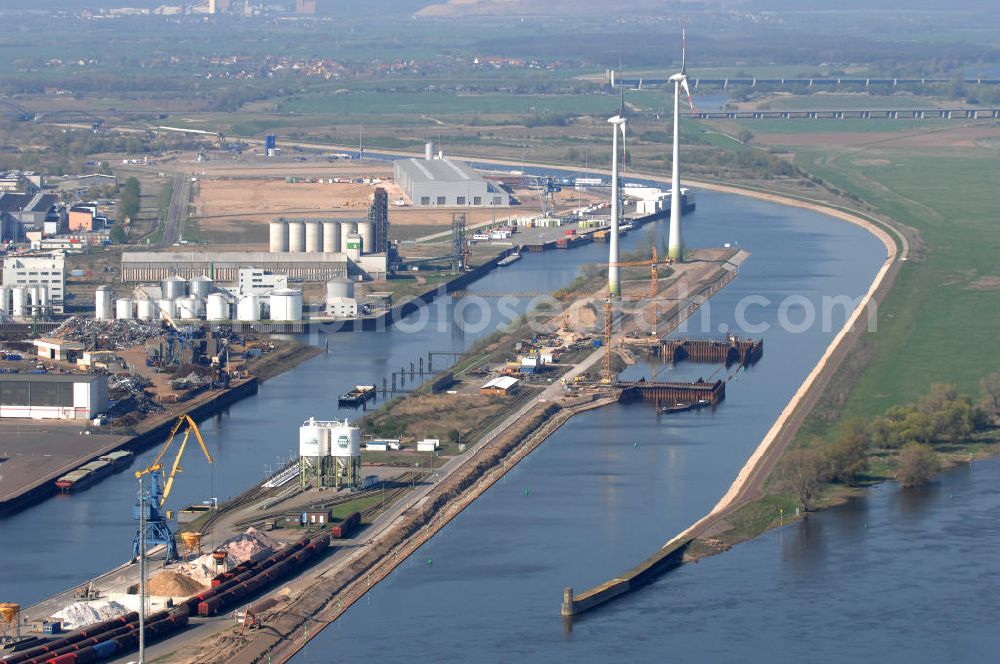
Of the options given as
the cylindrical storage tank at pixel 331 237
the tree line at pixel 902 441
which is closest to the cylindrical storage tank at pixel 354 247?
the cylindrical storage tank at pixel 331 237

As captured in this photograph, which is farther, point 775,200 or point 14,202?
point 775,200

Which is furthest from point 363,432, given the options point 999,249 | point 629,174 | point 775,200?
point 629,174

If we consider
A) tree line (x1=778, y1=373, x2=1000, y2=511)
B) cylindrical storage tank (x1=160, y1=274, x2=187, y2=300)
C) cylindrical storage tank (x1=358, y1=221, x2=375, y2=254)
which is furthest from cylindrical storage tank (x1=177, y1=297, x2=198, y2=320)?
tree line (x1=778, y1=373, x2=1000, y2=511)

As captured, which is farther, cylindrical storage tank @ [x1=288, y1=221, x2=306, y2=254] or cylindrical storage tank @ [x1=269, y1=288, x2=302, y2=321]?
cylindrical storage tank @ [x1=288, y1=221, x2=306, y2=254]

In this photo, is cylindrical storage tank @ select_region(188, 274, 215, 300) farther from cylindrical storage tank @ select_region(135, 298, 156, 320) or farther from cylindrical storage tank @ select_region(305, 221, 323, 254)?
cylindrical storage tank @ select_region(305, 221, 323, 254)

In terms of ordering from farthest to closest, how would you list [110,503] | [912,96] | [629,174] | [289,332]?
1. [912,96]
2. [629,174]
3. [289,332]
4. [110,503]

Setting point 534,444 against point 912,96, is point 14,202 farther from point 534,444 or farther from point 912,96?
point 912,96
